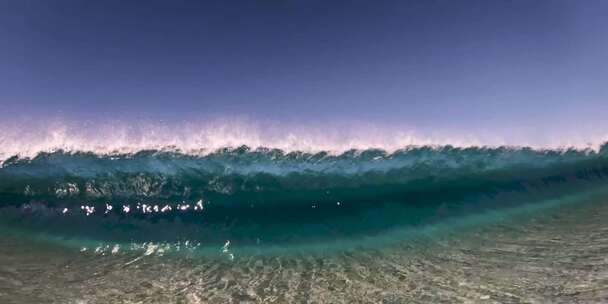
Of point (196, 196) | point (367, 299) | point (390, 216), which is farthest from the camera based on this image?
point (196, 196)

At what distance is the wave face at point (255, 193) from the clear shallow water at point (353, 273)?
7.55 feet

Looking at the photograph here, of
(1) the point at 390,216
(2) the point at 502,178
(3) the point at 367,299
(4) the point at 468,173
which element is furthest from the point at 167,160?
(2) the point at 502,178

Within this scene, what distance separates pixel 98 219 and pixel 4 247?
3.46m

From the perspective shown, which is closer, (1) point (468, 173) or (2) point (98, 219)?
(2) point (98, 219)

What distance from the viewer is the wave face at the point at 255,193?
15.9 metres

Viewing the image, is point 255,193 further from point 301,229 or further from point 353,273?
point 353,273

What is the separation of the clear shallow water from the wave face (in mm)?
2302

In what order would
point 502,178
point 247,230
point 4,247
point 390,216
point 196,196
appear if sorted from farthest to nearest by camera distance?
point 502,178, point 196,196, point 390,216, point 247,230, point 4,247

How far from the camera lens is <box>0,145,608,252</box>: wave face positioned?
15.9 metres

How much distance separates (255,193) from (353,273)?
9.46m

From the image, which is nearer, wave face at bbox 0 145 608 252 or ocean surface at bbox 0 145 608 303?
ocean surface at bbox 0 145 608 303

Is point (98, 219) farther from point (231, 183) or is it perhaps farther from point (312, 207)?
point (312, 207)

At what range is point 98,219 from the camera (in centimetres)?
1655

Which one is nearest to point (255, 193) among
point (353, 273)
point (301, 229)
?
point (301, 229)
